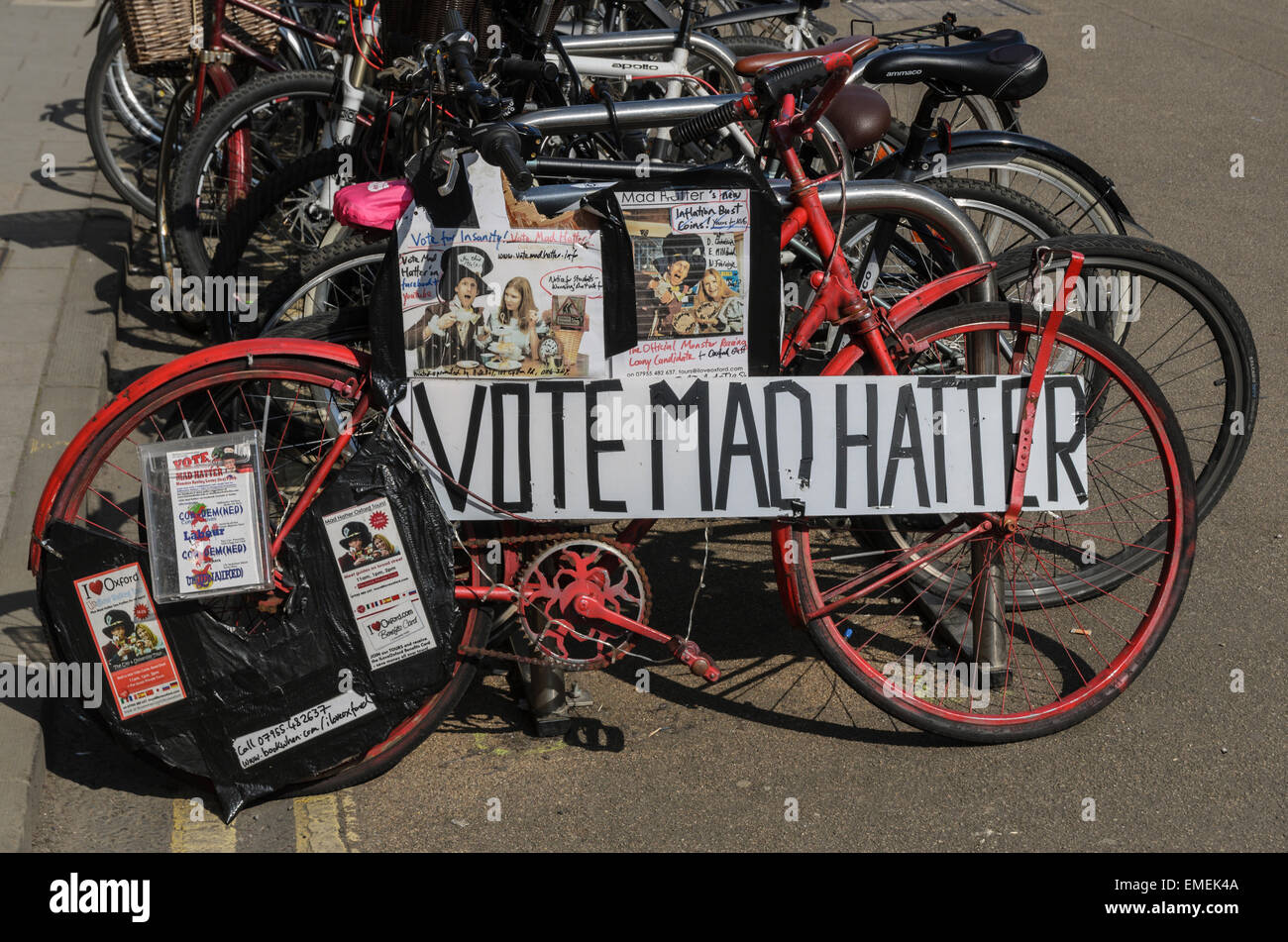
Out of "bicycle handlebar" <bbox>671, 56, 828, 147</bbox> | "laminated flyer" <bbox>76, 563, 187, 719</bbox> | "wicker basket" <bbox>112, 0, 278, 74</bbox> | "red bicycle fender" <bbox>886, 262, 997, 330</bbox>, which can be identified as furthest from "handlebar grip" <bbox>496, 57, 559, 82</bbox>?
"wicker basket" <bbox>112, 0, 278, 74</bbox>

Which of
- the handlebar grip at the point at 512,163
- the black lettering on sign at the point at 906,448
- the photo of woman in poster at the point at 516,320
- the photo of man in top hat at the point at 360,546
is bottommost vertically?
the photo of man in top hat at the point at 360,546

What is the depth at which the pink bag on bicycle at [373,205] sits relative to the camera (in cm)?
310

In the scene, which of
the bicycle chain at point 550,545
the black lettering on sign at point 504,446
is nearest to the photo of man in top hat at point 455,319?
the black lettering on sign at point 504,446

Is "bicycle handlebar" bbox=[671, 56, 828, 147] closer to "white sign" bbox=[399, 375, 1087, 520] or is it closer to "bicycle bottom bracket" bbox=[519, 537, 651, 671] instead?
"white sign" bbox=[399, 375, 1087, 520]

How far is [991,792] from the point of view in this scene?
329 centimetres

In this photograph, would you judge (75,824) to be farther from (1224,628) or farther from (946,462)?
(1224,628)

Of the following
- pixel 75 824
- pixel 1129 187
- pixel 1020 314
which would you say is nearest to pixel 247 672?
pixel 75 824

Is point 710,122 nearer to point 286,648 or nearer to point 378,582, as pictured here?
point 378,582

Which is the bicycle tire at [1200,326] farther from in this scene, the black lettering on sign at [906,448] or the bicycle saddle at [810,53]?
the bicycle saddle at [810,53]

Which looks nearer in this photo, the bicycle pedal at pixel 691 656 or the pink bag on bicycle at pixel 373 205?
the pink bag on bicycle at pixel 373 205

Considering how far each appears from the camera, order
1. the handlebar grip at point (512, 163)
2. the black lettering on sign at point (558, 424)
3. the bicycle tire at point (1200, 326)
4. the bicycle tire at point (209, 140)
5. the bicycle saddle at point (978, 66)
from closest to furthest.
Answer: the handlebar grip at point (512, 163)
the black lettering on sign at point (558, 424)
the bicycle tire at point (1200, 326)
the bicycle saddle at point (978, 66)
the bicycle tire at point (209, 140)

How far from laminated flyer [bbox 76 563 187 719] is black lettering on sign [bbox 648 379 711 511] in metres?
1.21

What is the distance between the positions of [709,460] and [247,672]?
3.97 ft

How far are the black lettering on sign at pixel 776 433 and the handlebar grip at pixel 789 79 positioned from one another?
26.6 inches
